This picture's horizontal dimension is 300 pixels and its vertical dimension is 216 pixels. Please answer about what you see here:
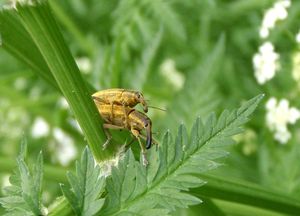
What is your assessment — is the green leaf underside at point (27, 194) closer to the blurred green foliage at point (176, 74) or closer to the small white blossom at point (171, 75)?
the blurred green foliage at point (176, 74)

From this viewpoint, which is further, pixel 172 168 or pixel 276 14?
pixel 276 14

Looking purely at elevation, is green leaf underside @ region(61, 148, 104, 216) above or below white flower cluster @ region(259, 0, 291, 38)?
below

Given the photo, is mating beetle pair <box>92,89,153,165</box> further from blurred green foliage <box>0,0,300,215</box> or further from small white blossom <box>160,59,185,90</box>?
small white blossom <box>160,59,185,90</box>

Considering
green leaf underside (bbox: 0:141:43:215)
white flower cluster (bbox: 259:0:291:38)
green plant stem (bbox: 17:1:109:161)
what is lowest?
green leaf underside (bbox: 0:141:43:215)

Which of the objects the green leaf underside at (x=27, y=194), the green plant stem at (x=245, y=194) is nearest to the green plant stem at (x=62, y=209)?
the green leaf underside at (x=27, y=194)

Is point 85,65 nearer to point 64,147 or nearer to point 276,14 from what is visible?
point 64,147

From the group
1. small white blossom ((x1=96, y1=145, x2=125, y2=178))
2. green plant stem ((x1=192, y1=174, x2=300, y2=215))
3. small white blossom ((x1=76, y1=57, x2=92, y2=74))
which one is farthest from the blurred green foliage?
small white blossom ((x1=96, y1=145, x2=125, y2=178))

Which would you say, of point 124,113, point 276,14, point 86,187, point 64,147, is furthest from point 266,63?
point 86,187
